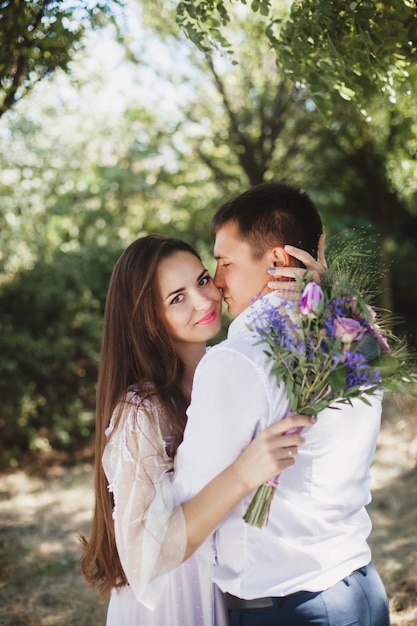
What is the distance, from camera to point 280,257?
215cm

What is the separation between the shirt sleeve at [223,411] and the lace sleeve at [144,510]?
174 mm

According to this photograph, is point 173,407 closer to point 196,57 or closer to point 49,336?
point 49,336

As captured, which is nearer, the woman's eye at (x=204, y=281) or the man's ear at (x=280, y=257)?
the man's ear at (x=280, y=257)

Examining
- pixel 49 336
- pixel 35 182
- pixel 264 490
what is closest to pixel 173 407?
pixel 264 490

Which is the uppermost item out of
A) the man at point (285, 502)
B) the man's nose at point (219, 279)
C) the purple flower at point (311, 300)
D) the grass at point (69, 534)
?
the man's nose at point (219, 279)

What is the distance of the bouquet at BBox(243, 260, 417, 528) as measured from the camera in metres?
1.70

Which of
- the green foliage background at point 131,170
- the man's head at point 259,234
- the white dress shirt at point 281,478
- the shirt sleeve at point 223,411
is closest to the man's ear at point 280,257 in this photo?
the man's head at point 259,234

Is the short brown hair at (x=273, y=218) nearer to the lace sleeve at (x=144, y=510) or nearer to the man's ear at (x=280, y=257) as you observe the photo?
the man's ear at (x=280, y=257)

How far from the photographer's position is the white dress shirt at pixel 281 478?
1731 millimetres

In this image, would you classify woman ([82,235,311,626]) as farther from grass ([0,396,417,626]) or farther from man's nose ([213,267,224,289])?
grass ([0,396,417,626])

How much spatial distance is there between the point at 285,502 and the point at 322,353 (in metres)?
0.46

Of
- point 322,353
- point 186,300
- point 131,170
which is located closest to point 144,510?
point 322,353

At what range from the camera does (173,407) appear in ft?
7.56

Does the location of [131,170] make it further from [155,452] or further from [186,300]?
[155,452]
